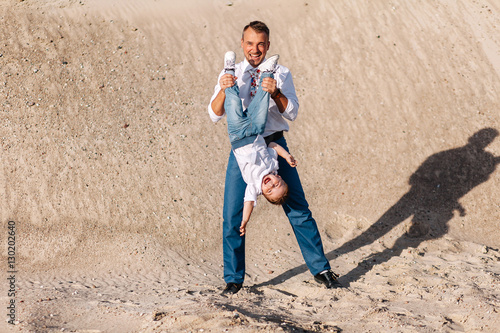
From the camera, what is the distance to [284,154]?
3.90 meters

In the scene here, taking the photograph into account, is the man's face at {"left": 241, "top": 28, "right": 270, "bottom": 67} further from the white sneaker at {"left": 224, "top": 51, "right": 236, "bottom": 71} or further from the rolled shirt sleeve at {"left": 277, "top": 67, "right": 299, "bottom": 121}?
the rolled shirt sleeve at {"left": 277, "top": 67, "right": 299, "bottom": 121}

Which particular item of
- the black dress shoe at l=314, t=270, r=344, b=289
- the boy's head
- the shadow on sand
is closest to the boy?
the boy's head

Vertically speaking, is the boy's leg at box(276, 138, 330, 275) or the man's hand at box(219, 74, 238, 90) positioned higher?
the man's hand at box(219, 74, 238, 90)

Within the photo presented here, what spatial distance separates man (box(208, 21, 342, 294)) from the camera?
3.75 metres

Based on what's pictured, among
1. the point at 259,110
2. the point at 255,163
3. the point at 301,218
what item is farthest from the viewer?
the point at 301,218

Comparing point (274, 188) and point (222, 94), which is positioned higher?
point (222, 94)

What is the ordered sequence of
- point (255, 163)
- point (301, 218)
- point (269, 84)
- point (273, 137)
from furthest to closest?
point (301, 218) → point (273, 137) → point (255, 163) → point (269, 84)

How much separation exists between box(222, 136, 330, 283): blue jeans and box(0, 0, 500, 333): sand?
0.28 m

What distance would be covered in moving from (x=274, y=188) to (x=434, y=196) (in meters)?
3.39

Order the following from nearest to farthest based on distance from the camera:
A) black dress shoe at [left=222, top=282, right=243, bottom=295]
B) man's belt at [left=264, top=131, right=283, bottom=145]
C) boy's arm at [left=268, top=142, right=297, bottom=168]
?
1. boy's arm at [left=268, top=142, right=297, bottom=168]
2. man's belt at [left=264, top=131, right=283, bottom=145]
3. black dress shoe at [left=222, top=282, right=243, bottom=295]

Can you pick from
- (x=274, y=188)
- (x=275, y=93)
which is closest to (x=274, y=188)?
(x=274, y=188)

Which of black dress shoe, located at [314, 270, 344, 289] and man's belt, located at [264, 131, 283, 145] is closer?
man's belt, located at [264, 131, 283, 145]

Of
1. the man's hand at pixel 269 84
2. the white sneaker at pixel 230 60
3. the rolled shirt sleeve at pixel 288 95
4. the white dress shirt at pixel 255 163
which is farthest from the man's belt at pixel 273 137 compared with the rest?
the white sneaker at pixel 230 60

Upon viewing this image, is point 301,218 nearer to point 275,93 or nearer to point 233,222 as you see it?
point 233,222
